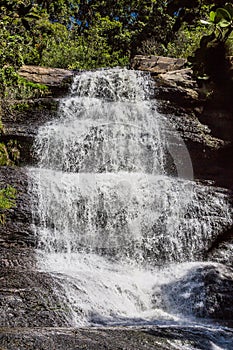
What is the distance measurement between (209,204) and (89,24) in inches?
851

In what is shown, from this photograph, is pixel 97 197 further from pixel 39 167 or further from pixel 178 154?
pixel 178 154

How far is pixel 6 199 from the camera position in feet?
29.5

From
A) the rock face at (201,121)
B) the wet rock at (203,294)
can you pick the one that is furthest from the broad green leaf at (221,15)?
the rock face at (201,121)

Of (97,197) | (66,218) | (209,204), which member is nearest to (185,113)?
(209,204)

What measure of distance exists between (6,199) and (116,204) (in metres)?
2.53

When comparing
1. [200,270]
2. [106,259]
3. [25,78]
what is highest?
[25,78]

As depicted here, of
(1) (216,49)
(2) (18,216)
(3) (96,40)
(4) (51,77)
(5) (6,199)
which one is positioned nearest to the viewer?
(1) (216,49)

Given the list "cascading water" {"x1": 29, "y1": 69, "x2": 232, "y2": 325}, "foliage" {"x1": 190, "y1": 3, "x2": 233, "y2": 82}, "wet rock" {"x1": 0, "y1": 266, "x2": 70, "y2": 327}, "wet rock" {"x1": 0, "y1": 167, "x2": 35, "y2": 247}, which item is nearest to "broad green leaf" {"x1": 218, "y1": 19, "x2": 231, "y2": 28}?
"foliage" {"x1": 190, "y1": 3, "x2": 233, "y2": 82}

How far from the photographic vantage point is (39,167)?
11.8 meters

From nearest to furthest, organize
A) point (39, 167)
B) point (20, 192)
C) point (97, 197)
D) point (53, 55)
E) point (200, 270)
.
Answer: point (200, 270)
point (20, 192)
point (97, 197)
point (39, 167)
point (53, 55)

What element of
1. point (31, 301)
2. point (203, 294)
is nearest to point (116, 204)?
point (203, 294)

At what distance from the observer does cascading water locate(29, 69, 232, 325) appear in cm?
722

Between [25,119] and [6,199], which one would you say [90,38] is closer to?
[25,119]

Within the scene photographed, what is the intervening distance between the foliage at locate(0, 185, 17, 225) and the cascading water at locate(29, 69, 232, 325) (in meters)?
0.54
